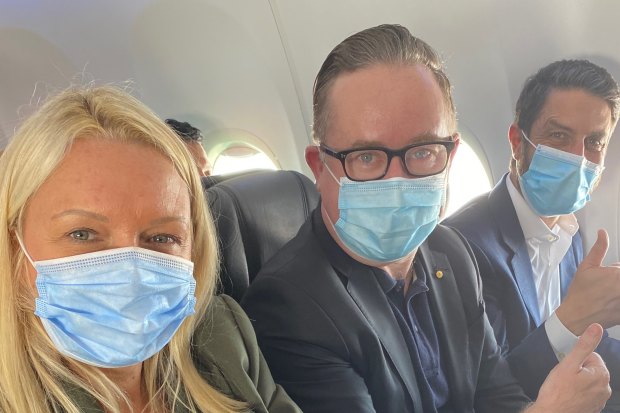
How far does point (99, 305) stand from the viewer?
123 centimetres

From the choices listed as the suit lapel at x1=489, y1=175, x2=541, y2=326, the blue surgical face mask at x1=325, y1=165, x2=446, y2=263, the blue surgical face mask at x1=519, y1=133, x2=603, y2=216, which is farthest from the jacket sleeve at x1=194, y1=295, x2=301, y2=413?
the blue surgical face mask at x1=519, y1=133, x2=603, y2=216

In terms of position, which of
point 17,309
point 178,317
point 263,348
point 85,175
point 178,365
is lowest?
point 263,348

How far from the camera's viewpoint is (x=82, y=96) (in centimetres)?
138

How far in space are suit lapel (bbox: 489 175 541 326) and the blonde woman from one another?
1.24m

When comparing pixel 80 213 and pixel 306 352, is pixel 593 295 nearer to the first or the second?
pixel 306 352

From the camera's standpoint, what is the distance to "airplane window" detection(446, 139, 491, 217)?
2.14m

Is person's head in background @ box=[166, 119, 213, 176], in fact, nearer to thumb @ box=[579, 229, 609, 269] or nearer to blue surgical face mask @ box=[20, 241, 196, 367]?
blue surgical face mask @ box=[20, 241, 196, 367]

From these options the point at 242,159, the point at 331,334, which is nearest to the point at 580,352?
the point at 331,334

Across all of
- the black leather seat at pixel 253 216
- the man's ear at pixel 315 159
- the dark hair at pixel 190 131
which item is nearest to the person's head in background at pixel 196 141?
the dark hair at pixel 190 131

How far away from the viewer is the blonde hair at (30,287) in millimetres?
1205

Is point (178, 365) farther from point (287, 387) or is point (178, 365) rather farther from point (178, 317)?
point (287, 387)

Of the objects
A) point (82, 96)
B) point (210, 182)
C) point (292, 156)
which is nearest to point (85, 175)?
point (82, 96)

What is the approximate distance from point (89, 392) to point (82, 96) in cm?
70

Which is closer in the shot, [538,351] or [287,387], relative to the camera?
[287,387]
